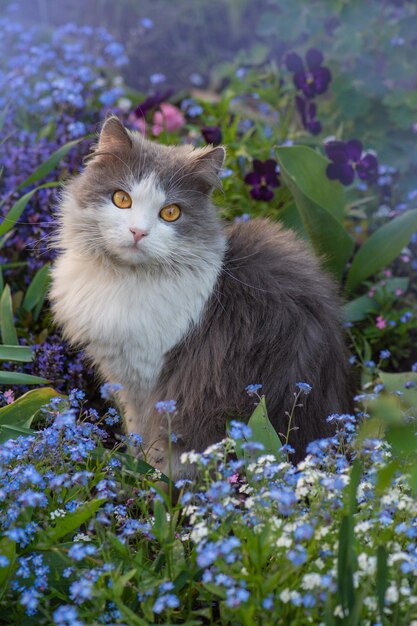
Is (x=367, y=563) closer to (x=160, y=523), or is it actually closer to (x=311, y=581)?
(x=311, y=581)

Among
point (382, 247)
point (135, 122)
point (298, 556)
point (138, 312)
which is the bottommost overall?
point (298, 556)

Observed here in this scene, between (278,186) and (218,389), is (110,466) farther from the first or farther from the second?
(278,186)

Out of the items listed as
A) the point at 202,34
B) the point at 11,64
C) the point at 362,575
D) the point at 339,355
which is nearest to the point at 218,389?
the point at 339,355

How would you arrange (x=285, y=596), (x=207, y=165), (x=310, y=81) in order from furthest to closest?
(x=310, y=81) < (x=207, y=165) < (x=285, y=596)

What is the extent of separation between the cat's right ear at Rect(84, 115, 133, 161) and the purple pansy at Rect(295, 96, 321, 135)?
1633 mm

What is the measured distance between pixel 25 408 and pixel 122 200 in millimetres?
753

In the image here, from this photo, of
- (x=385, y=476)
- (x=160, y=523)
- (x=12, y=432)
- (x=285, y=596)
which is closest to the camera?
(x=285, y=596)

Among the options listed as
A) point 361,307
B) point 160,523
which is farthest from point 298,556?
point 361,307

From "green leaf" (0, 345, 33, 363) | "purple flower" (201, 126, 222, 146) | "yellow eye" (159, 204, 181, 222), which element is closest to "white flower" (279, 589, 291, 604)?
"yellow eye" (159, 204, 181, 222)

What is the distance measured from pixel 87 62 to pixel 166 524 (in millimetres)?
3586

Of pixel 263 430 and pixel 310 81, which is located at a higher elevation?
pixel 310 81

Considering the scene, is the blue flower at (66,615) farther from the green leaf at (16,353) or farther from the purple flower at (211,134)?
the purple flower at (211,134)

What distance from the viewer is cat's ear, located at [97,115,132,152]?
8.41 ft

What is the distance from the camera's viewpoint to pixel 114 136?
2.59 metres
